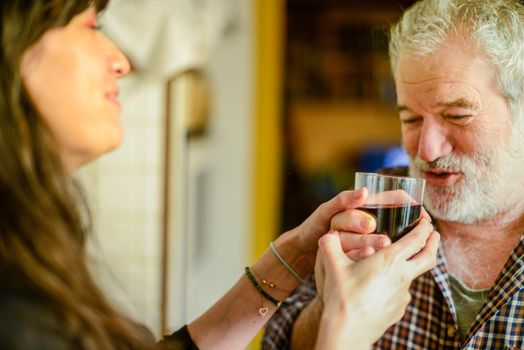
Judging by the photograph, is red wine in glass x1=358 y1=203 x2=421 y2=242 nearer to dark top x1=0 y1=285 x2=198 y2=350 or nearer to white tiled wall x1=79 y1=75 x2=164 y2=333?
dark top x1=0 y1=285 x2=198 y2=350

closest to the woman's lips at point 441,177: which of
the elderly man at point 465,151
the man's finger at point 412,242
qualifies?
the elderly man at point 465,151

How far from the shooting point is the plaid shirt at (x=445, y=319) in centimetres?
123

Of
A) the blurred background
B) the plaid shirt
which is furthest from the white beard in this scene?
the blurred background

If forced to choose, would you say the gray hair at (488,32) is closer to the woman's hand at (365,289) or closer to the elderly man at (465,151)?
the elderly man at (465,151)

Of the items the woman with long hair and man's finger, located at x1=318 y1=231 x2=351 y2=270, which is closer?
the woman with long hair

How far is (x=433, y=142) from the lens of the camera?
52.1 inches

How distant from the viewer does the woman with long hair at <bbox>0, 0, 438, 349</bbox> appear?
0.85 m

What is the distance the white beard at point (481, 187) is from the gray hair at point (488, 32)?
4.2 inches

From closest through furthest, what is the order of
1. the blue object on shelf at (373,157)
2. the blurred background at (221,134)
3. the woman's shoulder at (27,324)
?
the woman's shoulder at (27,324) → the blurred background at (221,134) → the blue object on shelf at (373,157)

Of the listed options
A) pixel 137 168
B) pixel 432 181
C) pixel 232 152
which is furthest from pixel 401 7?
pixel 232 152

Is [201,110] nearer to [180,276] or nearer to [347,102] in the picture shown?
[180,276]

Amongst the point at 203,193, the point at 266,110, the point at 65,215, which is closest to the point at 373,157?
the point at 266,110

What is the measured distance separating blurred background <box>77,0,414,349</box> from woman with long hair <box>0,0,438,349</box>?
111mm

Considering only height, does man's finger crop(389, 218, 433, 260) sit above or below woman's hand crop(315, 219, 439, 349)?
above
